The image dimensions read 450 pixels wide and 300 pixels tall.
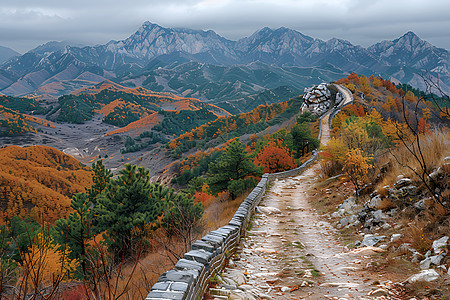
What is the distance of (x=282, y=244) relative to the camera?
27.8 feet

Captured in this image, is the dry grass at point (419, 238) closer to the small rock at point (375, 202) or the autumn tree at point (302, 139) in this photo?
the small rock at point (375, 202)

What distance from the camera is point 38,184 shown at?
258 ft

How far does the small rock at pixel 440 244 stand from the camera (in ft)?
17.5

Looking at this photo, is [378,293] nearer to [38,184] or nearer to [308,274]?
[308,274]

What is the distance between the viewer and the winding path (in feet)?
17.3

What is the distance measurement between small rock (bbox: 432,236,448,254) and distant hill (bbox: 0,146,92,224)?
5097 centimetres

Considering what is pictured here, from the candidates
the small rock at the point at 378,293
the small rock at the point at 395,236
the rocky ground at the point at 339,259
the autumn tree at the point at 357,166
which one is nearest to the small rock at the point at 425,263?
the rocky ground at the point at 339,259

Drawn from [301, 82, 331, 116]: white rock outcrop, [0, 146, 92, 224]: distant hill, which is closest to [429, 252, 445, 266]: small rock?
[0, 146, 92, 224]: distant hill

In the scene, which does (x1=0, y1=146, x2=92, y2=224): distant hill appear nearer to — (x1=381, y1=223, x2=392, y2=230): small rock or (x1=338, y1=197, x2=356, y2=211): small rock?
(x1=338, y1=197, x2=356, y2=211): small rock

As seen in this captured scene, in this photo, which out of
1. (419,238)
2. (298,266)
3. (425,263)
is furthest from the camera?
(298,266)

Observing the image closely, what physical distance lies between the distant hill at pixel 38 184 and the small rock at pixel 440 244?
51.0 m

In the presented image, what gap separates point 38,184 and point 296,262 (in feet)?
294

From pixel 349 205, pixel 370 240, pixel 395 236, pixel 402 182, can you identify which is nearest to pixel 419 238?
pixel 395 236

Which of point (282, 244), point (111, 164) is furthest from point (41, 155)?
point (282, 244)
